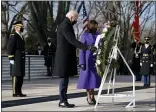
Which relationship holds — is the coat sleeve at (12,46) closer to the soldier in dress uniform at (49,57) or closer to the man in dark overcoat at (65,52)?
the man in dark overcoat at (65,52)

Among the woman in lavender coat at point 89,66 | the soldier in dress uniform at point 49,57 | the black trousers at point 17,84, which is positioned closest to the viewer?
the woman in lavender coat at point 89,66

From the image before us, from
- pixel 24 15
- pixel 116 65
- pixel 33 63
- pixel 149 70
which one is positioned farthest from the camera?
pixel 24 15

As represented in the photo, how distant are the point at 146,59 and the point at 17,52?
6594 mm

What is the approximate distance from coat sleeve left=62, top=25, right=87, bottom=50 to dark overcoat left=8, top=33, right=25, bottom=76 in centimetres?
270

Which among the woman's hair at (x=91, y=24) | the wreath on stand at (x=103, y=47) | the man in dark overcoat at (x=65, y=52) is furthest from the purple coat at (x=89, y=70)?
the man in dark overcoat at (x=65, y=52)

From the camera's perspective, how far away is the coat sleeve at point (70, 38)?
956 cm

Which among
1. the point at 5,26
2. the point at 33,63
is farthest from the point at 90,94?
the point at 5,26

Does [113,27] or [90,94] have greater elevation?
[113,27]

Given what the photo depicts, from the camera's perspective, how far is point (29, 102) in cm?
1144

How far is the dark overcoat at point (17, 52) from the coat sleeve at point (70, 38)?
270cm

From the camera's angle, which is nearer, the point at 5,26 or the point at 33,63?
the point at 33,63

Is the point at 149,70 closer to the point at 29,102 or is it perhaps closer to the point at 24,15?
the point at 29,102

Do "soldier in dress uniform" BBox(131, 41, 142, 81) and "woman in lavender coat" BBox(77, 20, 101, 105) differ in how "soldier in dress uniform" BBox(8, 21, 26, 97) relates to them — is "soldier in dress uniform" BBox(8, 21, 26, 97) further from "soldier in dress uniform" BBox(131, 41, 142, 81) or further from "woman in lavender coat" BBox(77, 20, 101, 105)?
"soldier in dress uniform" BBox(131, 41, 142, 81)

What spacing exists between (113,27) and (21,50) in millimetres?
3148
